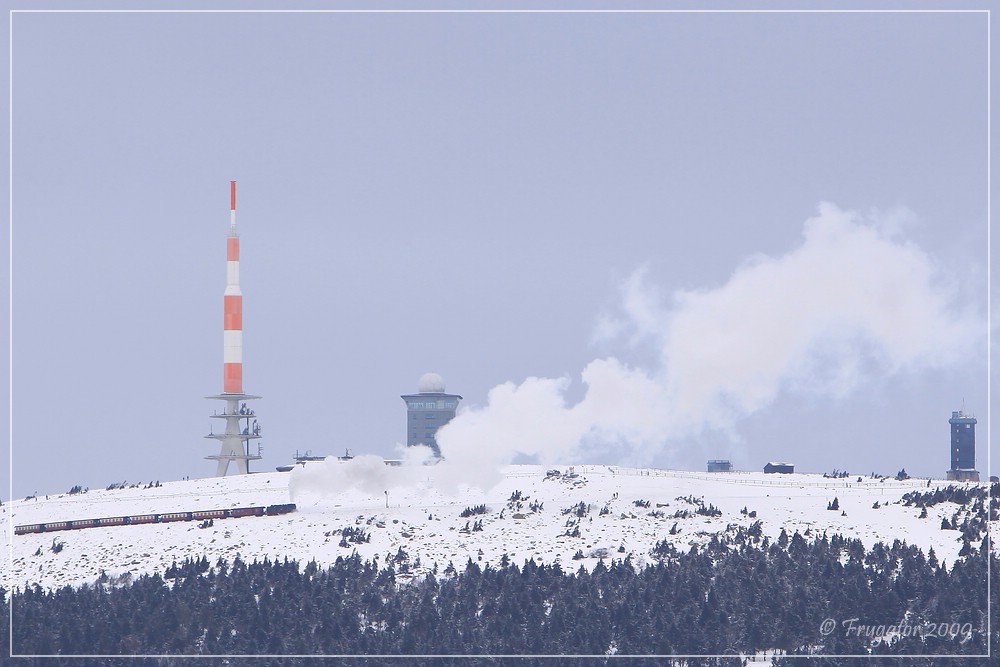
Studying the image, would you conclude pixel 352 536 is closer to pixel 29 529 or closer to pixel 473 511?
pixel 473 511

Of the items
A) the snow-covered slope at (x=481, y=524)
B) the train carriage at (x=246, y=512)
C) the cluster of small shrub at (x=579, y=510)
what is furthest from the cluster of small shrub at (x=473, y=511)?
the train carriage at (x=246, y=512)

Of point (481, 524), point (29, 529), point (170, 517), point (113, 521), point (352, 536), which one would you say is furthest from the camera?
point (29, 529)

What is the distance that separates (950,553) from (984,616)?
13939 millimetres

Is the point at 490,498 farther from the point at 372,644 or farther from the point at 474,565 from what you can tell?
the point at 372,644

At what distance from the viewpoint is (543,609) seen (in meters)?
133

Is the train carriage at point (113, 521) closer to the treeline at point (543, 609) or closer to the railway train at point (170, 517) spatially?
the railway train at point (170, 517)

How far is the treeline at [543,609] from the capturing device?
130 meters

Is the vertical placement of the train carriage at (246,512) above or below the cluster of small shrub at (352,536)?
above

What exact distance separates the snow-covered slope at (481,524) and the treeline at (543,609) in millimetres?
5102

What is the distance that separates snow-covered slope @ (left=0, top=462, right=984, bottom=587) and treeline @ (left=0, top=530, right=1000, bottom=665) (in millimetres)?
5102

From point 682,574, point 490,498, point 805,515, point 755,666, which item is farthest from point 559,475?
point 755,666

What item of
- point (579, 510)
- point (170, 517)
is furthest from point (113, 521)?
point (579, 510)

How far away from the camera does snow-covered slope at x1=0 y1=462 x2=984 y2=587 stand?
489 ft

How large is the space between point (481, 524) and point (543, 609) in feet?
74.4
